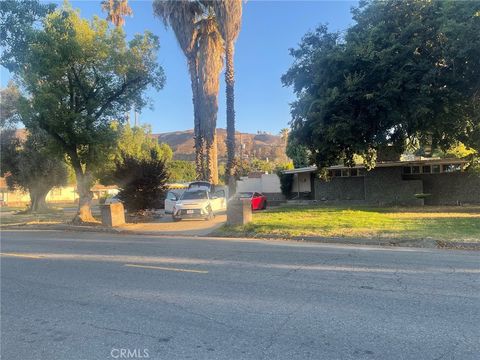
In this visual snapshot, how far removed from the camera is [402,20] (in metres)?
20.5

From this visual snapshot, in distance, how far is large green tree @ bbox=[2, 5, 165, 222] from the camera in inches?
768

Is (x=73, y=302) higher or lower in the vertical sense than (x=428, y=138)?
lower

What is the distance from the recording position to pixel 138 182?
2288 centimetres

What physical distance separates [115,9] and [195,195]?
1323 inches

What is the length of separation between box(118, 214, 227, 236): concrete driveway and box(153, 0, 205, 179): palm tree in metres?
9.78

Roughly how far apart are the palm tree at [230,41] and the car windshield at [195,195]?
26.8 ft

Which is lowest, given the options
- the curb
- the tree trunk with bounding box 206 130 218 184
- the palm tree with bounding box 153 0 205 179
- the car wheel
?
the curb

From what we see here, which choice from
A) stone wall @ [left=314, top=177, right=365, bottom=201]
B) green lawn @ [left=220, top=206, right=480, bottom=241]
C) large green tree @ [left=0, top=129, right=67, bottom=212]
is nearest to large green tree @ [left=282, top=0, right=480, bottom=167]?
green lawn @ [left=220, top=206, right=480, bottom=241]

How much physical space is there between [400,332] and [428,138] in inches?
910

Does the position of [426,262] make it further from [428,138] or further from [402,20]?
[428,138]

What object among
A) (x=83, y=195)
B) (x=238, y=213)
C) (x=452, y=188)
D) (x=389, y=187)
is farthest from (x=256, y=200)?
(x=452, y=188)

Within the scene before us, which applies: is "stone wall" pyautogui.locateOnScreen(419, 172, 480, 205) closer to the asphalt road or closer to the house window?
the house window

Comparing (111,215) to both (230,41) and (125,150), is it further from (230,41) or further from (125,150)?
(230,41)

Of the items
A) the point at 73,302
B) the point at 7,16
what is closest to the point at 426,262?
the point at 73,302
